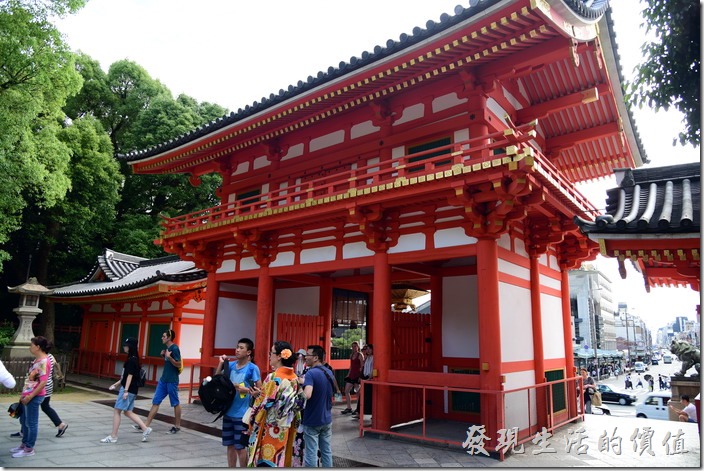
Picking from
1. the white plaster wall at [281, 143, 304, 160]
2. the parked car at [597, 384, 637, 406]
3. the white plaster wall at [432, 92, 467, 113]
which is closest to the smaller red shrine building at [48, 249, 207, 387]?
the white plaster wall at [281, 143, 304, 160]

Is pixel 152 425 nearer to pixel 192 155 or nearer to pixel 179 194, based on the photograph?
pixel 192 155

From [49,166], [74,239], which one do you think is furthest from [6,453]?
[74,239]

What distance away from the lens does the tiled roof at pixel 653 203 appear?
20.1 ft

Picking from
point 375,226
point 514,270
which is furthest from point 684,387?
point 375,226

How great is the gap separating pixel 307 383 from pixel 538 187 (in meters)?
5.42

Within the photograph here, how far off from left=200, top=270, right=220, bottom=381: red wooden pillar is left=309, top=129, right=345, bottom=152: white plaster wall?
512 cm

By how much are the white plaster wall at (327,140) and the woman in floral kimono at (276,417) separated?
7429 mm

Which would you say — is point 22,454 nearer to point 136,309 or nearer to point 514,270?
point 514,270

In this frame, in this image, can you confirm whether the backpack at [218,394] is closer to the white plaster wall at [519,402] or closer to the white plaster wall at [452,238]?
the white plaster wall at [519,402]

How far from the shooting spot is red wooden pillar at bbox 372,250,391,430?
9.06 metres

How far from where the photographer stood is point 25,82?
13.4 meters

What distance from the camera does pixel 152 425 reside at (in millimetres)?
9656

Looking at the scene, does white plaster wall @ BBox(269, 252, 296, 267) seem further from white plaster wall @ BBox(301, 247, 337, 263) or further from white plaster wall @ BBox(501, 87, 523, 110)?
white plaster wall @ BBox(501, 87, 523, 110)

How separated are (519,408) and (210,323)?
883cm
